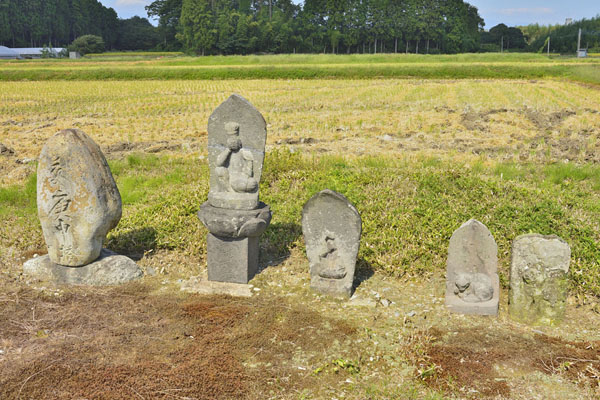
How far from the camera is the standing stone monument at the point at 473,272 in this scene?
19.9 ft

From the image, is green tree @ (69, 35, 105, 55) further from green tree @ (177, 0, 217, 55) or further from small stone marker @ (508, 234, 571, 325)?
small stone marker @ (508, 234, 571, 325)

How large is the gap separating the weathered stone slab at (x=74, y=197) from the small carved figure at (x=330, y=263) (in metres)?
2.86

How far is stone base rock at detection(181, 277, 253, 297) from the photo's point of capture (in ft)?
21.9

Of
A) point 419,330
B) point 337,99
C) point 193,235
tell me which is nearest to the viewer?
point 419,330

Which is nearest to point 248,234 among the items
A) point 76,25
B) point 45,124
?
point 45,124

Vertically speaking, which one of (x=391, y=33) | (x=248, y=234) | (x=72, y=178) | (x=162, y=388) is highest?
(x=391, y=33)

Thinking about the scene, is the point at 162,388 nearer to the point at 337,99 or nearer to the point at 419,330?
the point at 419,330

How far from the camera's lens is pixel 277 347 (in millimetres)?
5367

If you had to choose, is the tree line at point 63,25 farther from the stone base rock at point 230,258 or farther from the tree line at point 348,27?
the stone base rock at point 230,258

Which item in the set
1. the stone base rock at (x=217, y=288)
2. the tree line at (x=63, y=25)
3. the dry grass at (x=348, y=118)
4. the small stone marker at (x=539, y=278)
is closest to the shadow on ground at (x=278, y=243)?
the stone base rock at (x=217, y=288)

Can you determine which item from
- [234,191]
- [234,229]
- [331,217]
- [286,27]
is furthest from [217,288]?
[286,27]

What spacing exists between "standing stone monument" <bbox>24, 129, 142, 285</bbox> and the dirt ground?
0.92ft

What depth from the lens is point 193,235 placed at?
8.10 metres

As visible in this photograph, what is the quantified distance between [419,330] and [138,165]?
9.18 meters
